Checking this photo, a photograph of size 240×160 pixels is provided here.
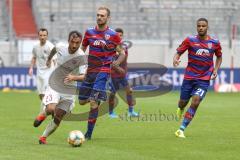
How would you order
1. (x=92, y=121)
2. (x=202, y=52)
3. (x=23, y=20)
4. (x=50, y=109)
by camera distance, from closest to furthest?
(x=50, y=109) < (x=92, y=121) < (x=202, y=52) < (x=23, y=20)

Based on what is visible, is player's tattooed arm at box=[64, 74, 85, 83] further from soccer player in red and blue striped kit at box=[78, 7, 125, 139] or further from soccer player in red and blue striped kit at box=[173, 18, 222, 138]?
soccer player in red and blue striped kit at box=[173, 18, 222, 138]

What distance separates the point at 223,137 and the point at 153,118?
534cm

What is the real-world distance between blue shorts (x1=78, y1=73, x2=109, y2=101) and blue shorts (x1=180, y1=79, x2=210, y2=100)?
195cm

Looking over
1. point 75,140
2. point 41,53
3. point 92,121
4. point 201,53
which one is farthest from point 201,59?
point 41,53

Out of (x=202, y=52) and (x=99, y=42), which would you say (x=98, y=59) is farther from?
(x=202, y=52)

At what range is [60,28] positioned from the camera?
3991 centimetres

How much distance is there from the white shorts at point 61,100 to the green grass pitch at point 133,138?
2.22 feet

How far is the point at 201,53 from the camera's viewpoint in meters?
15.7

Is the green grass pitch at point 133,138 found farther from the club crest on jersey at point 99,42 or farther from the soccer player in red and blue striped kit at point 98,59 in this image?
the club crest on jersey at point 99,42

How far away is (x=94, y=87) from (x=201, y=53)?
2464 mm

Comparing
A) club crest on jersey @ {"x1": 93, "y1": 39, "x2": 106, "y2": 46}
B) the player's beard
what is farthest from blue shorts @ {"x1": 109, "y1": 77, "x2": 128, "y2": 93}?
the player's beard

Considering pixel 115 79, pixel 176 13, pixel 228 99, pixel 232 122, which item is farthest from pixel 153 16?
Result: pixel 232 122

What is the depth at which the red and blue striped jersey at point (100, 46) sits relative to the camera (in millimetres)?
15094

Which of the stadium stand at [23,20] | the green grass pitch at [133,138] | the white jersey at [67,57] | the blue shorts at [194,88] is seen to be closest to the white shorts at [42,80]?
the green grass pitch at [133,138]
